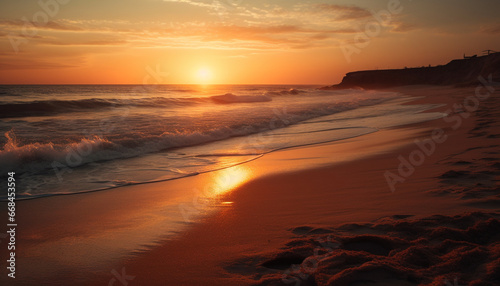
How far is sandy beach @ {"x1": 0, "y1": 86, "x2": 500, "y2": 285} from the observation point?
2.36 m

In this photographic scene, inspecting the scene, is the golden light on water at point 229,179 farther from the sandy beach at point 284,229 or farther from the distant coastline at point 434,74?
the distant coastline at point 434,74

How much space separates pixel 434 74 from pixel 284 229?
79289mm

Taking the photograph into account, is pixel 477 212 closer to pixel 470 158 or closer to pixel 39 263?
pixel 470 158

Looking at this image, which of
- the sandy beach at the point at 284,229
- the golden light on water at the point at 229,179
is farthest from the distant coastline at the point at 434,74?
the sandy beach at the point at 284,229

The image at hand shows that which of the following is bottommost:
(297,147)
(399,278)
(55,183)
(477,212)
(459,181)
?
(399,278)

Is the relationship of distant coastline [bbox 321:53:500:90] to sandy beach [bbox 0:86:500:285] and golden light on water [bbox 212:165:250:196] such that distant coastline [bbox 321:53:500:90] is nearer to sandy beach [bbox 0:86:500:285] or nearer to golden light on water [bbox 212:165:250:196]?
golden light on water [bbox 212:165:250:196]

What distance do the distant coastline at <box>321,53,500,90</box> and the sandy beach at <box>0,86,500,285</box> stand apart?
4551 cm

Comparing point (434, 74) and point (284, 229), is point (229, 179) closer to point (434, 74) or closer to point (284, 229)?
point (284, 229)

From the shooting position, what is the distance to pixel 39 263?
2.86 metres

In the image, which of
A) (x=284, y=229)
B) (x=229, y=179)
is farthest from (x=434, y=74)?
(x=284, y=229)

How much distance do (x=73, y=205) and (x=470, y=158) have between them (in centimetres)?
613

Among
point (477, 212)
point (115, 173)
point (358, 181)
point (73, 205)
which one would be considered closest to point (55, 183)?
point (115, 173)

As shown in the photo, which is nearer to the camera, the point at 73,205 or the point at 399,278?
the point at 399,278

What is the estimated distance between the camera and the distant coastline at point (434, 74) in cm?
5094
